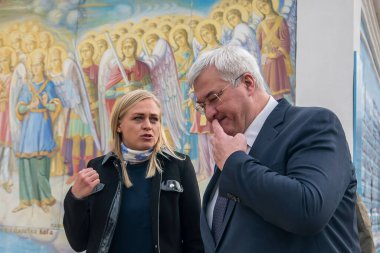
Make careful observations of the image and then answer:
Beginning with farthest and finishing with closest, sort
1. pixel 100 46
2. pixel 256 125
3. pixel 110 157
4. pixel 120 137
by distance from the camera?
pixel 100 46 < pixel 120 137 < pixel 110 157 < pixel 256 125

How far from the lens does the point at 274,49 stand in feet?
14.8

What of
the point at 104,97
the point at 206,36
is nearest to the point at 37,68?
the point at 104,97

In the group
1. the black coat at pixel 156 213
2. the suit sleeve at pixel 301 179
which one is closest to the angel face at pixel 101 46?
the black coat at pixel 156 213

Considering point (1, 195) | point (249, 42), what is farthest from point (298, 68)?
point (1, 195)

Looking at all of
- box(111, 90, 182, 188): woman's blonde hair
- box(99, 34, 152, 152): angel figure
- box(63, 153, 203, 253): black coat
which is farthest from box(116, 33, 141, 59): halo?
box(63, 153, 203, 253): black coat

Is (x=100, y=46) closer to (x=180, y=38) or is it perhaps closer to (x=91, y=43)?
(x=91, y=43)

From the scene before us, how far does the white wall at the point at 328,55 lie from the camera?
4.14 metres

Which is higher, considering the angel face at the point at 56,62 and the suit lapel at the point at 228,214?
the angel face at the point at 56,62

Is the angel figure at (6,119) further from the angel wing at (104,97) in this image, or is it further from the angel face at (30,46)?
the angel wing at (104,97)

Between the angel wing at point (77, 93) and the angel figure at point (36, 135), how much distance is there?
17cm

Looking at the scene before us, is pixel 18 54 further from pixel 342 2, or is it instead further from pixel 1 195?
pixel 342 2

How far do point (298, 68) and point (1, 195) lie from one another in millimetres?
3237

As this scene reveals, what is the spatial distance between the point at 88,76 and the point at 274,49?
1861 mm

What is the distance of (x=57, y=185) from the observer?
4.95m
